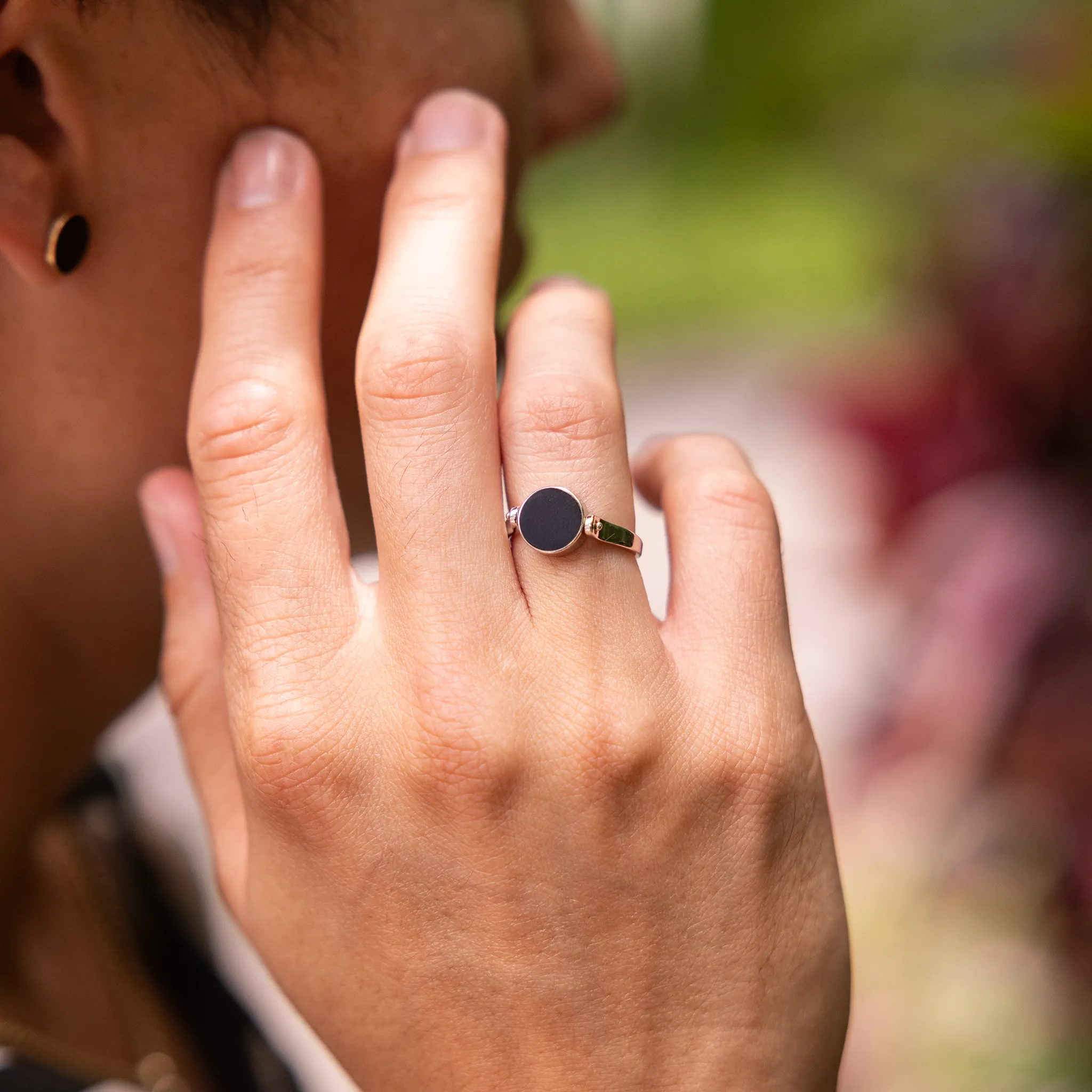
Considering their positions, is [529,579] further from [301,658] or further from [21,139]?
[21,139]

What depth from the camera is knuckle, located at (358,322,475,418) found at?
0.52 m

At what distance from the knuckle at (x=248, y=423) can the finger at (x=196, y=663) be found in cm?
9

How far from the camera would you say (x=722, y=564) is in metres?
0.57

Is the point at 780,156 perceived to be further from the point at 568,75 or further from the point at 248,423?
the point at 248,423

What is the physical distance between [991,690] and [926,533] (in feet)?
0.69

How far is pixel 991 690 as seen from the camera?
1.00 metres

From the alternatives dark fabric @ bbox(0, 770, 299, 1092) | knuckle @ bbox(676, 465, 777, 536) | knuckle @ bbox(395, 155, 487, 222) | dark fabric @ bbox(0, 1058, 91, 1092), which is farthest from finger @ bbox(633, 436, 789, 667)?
dark fabric @ bbox(0, 770, 299, 1092)

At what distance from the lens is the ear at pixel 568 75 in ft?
2.50

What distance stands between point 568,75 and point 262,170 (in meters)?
0.31

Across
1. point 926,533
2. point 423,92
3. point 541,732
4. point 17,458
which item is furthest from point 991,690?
point 17,458

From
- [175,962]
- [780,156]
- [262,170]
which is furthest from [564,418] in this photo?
[780,156]

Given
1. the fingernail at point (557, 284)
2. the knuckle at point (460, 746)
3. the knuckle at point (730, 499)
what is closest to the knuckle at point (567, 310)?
the fingernail at point (557, 284)

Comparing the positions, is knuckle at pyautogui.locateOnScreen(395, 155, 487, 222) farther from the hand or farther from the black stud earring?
the black stud earring

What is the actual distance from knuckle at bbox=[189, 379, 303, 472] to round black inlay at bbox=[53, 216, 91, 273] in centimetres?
12
